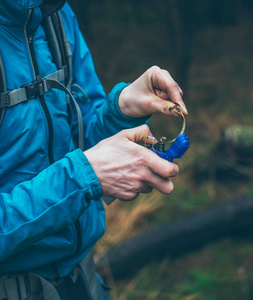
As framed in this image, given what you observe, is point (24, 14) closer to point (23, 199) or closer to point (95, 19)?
point (23, 199)

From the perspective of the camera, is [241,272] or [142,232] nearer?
[241,272]

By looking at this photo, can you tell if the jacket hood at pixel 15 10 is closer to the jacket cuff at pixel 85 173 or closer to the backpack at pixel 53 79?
the backpack at pixel 53 79

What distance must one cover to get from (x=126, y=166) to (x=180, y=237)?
2.25 metres

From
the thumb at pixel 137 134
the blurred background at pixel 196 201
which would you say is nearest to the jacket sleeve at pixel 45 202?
the thumb at pixel 137 134

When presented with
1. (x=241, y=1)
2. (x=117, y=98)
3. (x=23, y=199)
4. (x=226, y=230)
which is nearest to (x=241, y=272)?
(x=226, y=230)

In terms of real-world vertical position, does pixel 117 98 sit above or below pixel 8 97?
below

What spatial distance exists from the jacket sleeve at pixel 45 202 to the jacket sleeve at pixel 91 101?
0.41 metres

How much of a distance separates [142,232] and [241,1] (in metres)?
6.76

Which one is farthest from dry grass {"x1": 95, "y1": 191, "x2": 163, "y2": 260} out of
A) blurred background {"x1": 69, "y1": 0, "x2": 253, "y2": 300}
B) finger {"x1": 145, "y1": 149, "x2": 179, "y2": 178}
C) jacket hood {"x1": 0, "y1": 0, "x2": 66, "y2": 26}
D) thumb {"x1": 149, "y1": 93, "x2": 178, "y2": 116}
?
jacket hood {"x1": 0, "y1": 0, "x2": 66, "y2": 26}

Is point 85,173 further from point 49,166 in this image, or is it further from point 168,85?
point 168,85

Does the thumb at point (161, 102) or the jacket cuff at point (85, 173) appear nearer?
the jacket cuff at point (85, 173)

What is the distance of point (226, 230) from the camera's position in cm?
333

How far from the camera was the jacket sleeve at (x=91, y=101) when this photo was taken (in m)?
1.51

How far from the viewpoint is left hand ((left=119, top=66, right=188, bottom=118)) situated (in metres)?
1.27
